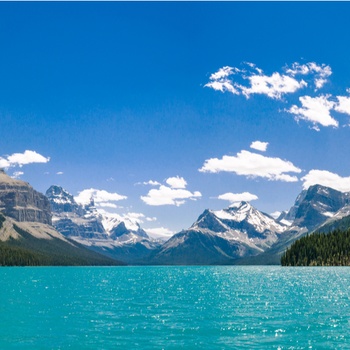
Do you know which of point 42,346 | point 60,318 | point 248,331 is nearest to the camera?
point 42,346

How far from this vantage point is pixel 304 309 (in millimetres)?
74312

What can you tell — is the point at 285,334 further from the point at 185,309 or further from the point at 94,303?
the point at 94,303

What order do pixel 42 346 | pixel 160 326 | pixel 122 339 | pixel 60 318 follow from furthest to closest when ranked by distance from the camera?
1. pixel 60 318
2. pixel 160 326
3. pixel 122 339
4. pixel 42 346

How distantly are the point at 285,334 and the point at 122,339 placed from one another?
17.8 metres

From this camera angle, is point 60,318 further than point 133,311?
No

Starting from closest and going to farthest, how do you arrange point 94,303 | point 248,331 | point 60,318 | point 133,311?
point 248,331, point 60,318, point 133,311, point 94,303

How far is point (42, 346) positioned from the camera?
154 feet

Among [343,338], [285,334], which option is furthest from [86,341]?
[343,338]

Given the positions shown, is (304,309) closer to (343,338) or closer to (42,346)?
(343,338)

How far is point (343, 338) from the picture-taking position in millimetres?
49688

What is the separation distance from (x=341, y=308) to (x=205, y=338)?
112 feet

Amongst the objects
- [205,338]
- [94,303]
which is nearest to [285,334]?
[205,338]

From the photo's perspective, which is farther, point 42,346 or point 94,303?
point 94,303

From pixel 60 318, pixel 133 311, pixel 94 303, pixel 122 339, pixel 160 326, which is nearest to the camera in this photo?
pixel 122 339
